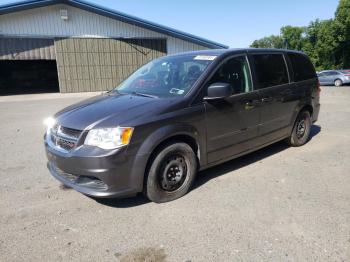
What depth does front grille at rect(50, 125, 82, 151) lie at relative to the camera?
11.6 ft

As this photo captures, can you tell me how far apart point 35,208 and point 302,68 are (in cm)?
517

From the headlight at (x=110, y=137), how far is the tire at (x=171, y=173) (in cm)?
48

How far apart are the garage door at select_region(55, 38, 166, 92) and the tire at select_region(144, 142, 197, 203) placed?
17576 millimetres

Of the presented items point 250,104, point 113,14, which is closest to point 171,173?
point 250,104

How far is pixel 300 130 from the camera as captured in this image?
6184 mm

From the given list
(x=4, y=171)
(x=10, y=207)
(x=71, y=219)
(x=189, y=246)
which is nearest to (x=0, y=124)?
(x=4, y=171)

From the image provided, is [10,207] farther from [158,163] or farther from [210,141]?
[210,141]

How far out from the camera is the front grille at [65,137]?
355 centimetres

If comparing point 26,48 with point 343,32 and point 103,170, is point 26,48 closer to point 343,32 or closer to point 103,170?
point 103,170

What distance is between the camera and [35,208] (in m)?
3.84

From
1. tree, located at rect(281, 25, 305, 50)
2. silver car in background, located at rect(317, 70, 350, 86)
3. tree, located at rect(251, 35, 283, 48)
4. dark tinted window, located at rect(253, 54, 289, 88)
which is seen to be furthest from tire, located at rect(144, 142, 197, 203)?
tree, located at rect(251, 35, 283, 48)

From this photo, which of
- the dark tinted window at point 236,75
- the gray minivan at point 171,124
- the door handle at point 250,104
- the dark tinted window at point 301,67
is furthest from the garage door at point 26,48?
the door handle at point 250,104

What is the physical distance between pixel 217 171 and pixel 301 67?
2.78 m

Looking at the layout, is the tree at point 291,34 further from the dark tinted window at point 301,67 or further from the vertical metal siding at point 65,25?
the dark tinted window at point 301,67
